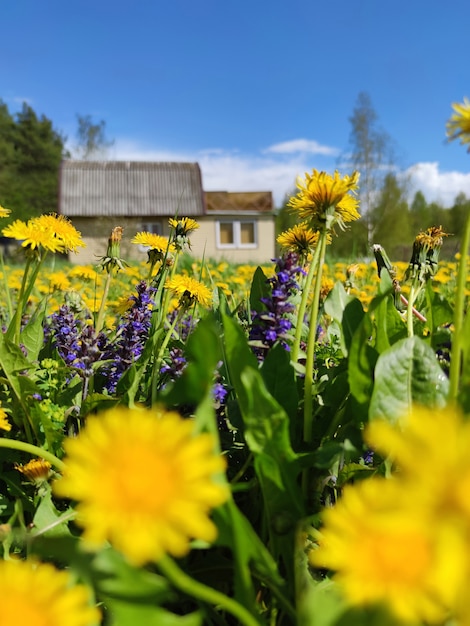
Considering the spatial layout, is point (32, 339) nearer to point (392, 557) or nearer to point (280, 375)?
point (280, 375)

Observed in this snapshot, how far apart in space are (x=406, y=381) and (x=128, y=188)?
2119 centimetres

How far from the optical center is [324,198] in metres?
0.81

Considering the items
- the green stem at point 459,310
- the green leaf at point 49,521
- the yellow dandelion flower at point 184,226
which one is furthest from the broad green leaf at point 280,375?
the yellow dandelion flower at point 184,226

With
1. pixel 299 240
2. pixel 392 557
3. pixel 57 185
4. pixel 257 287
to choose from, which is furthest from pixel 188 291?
pixel 57 185

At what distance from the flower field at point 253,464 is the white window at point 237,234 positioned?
18821 mm

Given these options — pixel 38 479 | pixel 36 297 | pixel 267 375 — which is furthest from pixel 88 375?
pixel 36 297

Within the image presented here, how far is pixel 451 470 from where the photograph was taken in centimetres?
33

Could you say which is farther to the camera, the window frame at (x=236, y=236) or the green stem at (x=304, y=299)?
the window frame at (x=236, y=236)

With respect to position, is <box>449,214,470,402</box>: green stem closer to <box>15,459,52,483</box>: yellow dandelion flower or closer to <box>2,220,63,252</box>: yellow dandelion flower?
<box>15,459,52,483</box>: yellow dandelion flower

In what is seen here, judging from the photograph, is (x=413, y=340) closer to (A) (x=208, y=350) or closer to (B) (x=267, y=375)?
(B) (x=267, y=375)

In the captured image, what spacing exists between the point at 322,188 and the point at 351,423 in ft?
1.21

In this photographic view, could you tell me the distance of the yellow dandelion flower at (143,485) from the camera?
329 millimetres

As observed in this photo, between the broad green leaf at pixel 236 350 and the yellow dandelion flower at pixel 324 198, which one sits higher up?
the yellow dandelion flower at pixel 324 198

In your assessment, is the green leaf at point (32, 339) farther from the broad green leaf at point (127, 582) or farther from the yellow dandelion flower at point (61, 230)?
the broad green leaf at point (127, 582)
